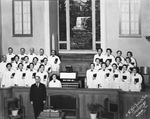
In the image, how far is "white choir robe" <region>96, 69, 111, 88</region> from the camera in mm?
13672

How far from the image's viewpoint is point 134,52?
54.3 feet

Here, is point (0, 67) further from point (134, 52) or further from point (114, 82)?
point (134, 52)

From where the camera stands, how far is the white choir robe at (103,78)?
44.9ft

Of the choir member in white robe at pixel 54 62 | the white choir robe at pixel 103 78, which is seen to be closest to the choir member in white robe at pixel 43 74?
the choir member in white robe at pixel 54 62

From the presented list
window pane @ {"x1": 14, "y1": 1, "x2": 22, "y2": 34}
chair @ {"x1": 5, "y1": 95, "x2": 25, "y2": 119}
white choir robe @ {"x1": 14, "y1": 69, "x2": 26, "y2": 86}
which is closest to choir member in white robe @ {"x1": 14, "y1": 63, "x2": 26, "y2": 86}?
white choir robe @ {"x1": 14, "y1": 69, "x2": 26, "y2": 86}

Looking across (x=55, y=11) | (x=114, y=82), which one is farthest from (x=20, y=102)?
(x=55, y=11)

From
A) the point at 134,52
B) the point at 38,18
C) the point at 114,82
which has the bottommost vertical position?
the point at 114,82

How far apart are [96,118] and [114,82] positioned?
2.42m

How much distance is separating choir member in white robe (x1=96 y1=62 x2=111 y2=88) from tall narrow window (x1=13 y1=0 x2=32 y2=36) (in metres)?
4.83

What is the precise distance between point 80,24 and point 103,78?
5.60m

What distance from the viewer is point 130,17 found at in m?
16.5

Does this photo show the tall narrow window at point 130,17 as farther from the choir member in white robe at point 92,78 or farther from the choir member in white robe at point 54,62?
the choir member in white robe at point 92,78

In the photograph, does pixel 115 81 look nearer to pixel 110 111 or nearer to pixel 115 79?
pixel 115 79

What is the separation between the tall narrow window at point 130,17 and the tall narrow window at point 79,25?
7.39 ft
